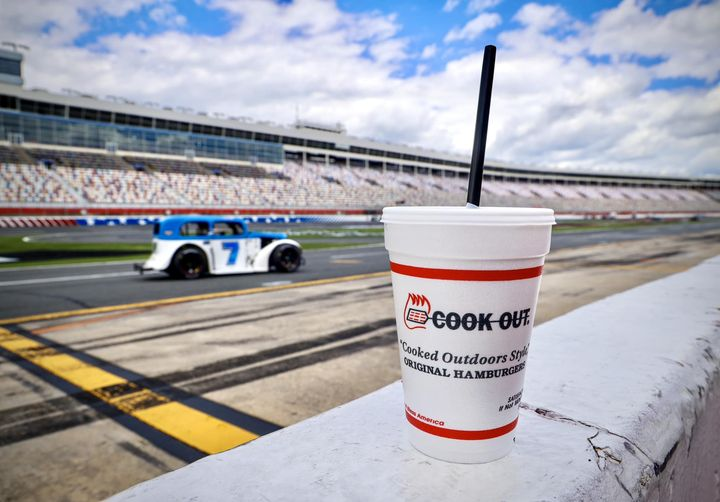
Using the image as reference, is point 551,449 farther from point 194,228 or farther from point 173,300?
point 194,228

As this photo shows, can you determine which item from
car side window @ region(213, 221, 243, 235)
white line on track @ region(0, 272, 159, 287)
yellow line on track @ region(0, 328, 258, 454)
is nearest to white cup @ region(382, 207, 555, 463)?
yellow line on track @ region(0, 328, 258, 454)

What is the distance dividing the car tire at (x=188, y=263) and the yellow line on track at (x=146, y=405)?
4382 mm

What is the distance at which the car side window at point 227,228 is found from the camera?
9.16 m

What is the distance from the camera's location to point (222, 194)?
40.9 m

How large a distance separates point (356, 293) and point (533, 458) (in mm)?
6233

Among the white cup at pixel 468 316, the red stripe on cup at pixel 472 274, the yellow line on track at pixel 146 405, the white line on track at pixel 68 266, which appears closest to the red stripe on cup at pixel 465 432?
the white cup at pixel 468 316

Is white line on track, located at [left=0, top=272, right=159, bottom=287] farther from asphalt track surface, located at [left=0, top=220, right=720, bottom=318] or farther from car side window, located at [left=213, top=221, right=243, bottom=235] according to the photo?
car side window, located at [left=213, top=221, right=243, bottom=235]

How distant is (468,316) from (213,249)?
342 inches

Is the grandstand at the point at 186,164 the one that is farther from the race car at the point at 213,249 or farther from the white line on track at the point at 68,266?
the race car at the point at 213,249

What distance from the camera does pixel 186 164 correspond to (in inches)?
1783

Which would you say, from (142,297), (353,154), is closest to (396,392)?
(142,297)

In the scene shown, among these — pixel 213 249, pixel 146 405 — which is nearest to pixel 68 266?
pixel 213 249

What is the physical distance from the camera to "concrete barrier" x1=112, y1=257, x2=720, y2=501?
862 millimetres

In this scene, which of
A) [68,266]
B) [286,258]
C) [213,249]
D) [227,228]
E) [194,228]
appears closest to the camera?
[194,228]
